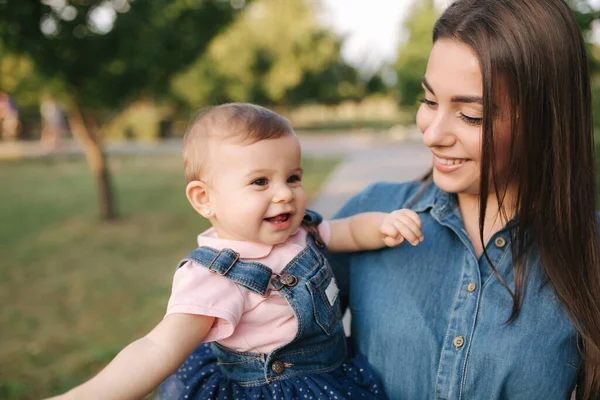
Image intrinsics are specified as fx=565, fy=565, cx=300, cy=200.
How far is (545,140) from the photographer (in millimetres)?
1502

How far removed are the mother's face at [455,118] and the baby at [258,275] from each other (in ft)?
0.62

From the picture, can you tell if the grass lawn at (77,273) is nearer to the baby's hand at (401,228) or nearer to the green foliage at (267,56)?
the baby's hand at (401,228)

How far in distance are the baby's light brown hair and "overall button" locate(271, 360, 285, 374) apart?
0.55 meters

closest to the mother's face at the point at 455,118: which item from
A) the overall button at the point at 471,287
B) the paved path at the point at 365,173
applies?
the overall button at the point at 471,287

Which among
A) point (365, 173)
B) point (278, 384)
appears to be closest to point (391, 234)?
point (278, 384)

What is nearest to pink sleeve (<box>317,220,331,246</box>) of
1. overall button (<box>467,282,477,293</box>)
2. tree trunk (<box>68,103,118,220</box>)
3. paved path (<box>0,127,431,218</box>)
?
overall button (<box>467,282,477,293</box>)

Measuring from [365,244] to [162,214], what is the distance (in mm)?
7429

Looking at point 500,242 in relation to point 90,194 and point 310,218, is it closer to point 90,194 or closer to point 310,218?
point 310,218

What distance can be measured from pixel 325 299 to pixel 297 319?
126mm

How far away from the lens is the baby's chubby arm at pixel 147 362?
1.16 metres

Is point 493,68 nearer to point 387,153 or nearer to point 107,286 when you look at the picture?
point 107,286

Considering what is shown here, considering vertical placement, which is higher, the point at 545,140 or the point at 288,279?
the point at 545,140

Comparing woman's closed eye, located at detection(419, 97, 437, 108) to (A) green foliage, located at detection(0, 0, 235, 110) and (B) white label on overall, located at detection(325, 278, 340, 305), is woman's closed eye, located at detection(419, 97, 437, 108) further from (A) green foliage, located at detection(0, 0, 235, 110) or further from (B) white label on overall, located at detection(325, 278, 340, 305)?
(A) green foliage, located at detection(0, 0, 235, 110)

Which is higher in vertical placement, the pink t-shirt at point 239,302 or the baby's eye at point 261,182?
the baby's eye at point 261,182
